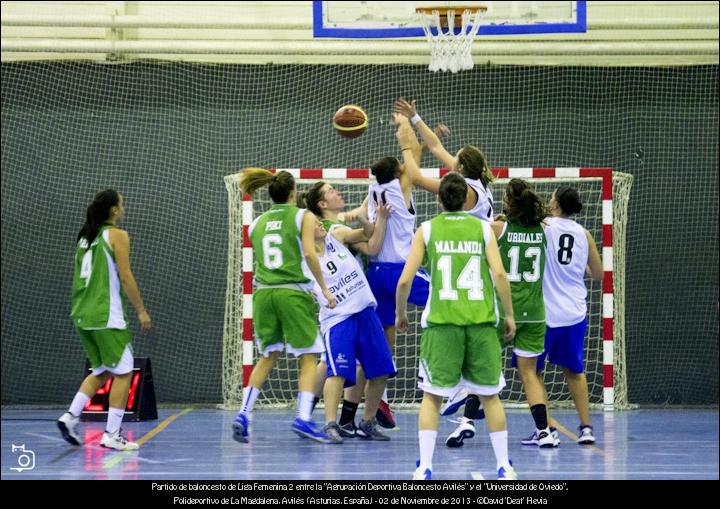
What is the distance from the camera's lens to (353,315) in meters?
7.87

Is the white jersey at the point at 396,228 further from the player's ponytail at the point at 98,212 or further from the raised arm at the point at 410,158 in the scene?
the player's ponytail at the point at 98,212

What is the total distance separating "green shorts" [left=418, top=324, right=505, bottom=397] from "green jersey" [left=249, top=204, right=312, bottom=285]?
190 cm

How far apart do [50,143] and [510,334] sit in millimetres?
7522

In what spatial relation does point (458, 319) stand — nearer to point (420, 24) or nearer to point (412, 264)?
point (412, 264)

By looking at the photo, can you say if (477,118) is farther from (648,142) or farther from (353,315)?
(353,315)

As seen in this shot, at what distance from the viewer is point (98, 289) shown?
7.44m

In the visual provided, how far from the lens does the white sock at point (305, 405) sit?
7613 mm

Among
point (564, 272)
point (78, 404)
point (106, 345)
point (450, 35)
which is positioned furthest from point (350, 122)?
point (78, 404)

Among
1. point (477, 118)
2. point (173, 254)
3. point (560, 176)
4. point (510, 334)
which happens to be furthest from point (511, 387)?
point (510, 334)

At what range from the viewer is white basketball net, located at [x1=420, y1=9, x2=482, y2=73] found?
31.6ft

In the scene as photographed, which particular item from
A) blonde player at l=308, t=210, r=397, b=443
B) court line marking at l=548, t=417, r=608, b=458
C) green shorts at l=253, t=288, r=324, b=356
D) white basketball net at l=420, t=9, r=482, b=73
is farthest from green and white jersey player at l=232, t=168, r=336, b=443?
white basketball net at l=420, t=9, r=482, b=73

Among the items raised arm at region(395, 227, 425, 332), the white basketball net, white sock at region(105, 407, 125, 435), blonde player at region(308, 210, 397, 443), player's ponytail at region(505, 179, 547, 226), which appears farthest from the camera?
the white basketball net

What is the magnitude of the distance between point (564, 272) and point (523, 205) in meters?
0.84

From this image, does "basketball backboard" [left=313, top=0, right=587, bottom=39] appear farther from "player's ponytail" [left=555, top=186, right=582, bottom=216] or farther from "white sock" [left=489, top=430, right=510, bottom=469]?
"white sock" [left=489, top=430, right=510, bottom=469]
